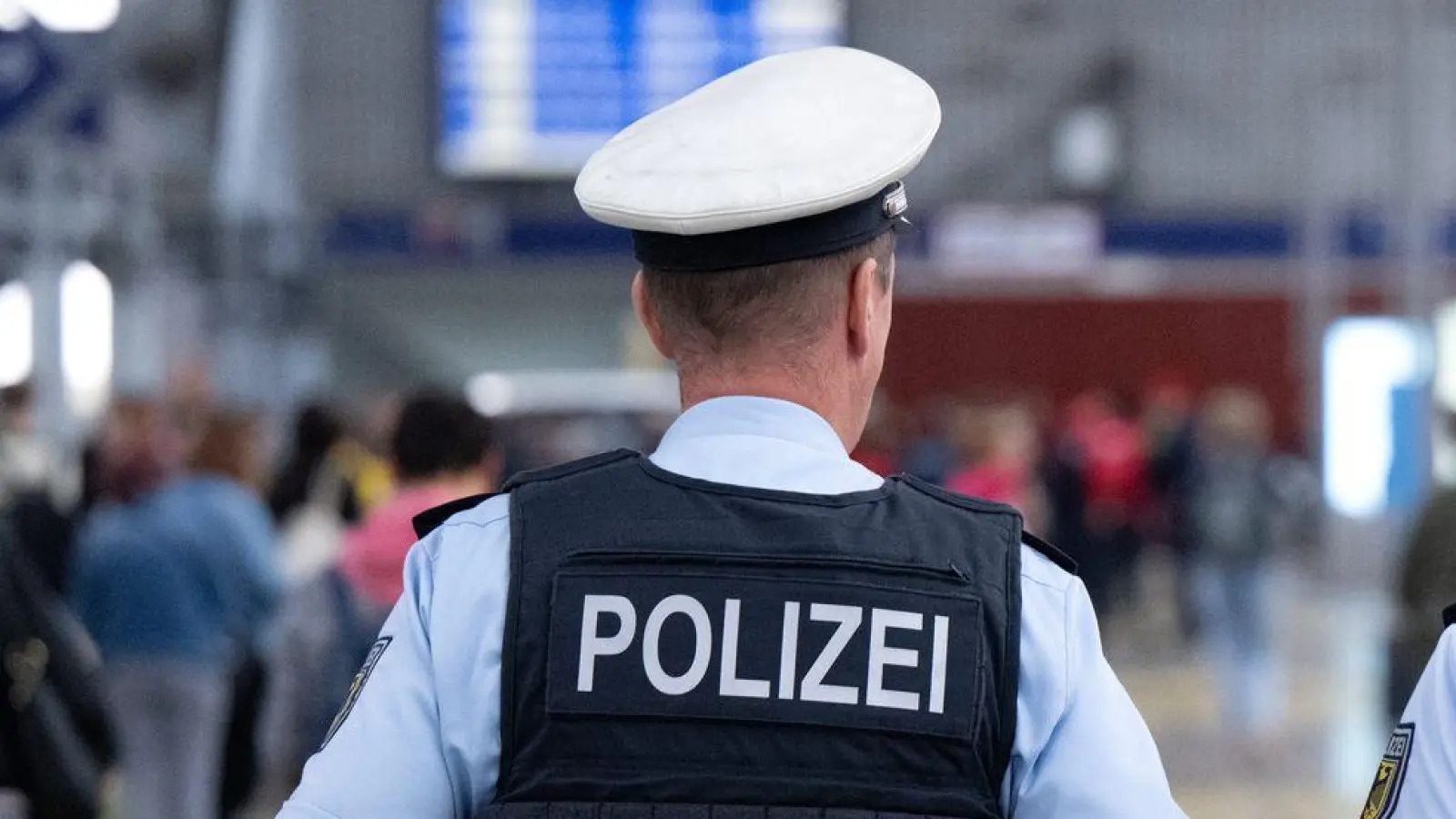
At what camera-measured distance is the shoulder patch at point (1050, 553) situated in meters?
1.87

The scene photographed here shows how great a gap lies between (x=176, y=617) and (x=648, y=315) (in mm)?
5131

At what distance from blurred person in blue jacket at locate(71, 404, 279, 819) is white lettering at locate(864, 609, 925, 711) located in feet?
17.2

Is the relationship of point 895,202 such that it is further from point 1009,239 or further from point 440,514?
point 1009,239

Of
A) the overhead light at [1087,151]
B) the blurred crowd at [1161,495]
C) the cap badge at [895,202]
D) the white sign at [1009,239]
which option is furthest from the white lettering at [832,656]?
the overhead light at [1087,151]

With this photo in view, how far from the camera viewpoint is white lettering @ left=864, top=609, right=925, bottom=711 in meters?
1.80

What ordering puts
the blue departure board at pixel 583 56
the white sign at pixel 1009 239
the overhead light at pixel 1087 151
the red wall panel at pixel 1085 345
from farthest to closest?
1. the overhead light at pixel 1087 151
2. the red wall panel at pixel 1085 345
3. the white sign at pixel 1009 239
4. the blue departure board at pixel 583 56

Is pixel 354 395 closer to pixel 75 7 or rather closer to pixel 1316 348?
pixel 1316 348

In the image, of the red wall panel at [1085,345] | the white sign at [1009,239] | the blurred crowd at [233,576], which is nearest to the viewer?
the blurred crowd at [233,576]

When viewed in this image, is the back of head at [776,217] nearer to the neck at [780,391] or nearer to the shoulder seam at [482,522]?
the neck at [780,391]

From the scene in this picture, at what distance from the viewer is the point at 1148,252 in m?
26.6

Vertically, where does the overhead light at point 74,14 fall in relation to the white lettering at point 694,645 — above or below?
above

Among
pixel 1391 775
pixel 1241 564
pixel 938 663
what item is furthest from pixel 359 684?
pixel 1241 564

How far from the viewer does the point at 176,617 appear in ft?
22.2

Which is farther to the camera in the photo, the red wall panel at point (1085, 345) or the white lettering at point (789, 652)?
the red wall panel at point (1085, 345)
